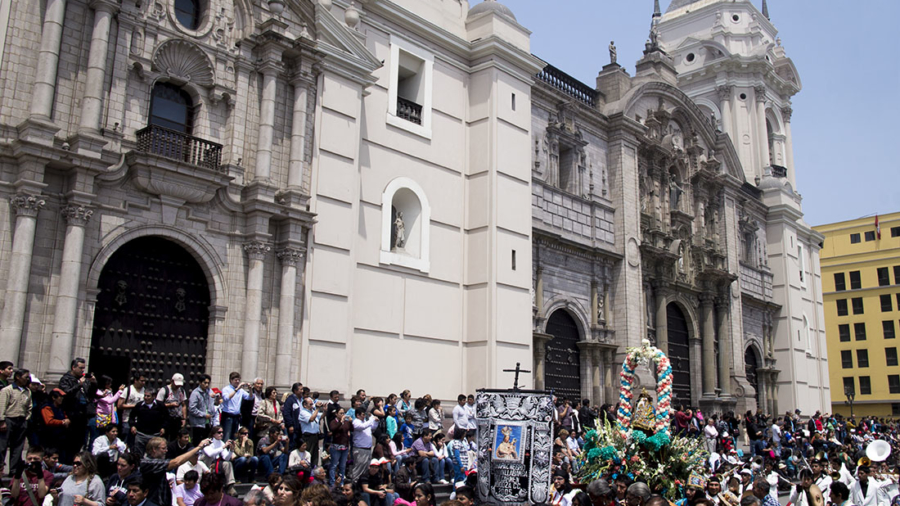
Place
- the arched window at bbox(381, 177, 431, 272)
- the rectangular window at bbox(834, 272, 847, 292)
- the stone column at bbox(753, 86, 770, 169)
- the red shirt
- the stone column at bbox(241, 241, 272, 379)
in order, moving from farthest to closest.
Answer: the rectangular window at bbox(834, 272, 847, 292)
the stone column at bbox(753, 86, 770, 169)
the arched window at bbox(381, 177, 431, 272)
the stone column at bbox(241, 241, 272, 379)
the red shirt

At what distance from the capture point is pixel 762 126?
46.7 m

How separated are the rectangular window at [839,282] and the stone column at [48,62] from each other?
207 feet

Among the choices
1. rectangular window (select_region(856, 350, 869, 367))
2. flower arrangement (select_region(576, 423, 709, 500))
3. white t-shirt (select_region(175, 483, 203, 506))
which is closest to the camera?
white t-shirt (select_region(175, 483, 203, 506))

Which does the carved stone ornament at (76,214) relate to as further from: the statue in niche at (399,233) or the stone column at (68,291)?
the statue in niche at (399,233)

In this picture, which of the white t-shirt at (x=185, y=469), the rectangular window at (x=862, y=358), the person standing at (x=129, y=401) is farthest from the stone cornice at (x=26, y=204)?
the rectangular window at (x=862, y=358)

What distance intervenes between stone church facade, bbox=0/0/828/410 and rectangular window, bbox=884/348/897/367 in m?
30.7

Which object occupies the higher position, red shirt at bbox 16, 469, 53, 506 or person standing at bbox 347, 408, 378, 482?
person standing at bbox 347, 408, 378, 482

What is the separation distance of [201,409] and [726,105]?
1617 inches

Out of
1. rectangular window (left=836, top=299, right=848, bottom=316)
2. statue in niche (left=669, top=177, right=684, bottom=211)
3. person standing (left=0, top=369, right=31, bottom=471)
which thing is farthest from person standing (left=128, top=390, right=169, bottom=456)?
rectangular window (left=836, top=299, right=848, bottom=316)

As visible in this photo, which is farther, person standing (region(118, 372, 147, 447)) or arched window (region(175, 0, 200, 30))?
arched window (region(175, 0, 200, 30))

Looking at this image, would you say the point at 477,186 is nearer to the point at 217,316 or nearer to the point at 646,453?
the point at 217,316

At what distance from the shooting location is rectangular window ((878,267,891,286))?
6234cm

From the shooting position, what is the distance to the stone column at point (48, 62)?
1420 centimetres

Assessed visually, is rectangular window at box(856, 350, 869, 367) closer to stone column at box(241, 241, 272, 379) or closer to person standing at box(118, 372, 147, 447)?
stone column at box(241, 241, 272, 379)
